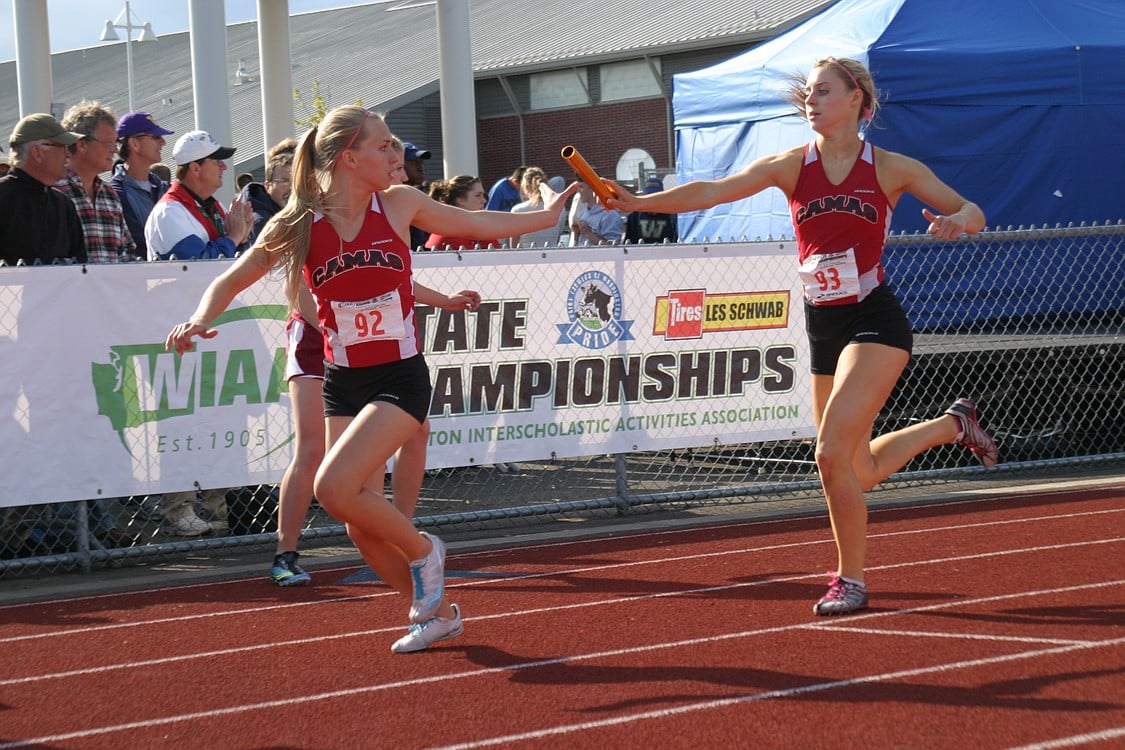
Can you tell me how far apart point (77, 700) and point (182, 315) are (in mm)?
3285

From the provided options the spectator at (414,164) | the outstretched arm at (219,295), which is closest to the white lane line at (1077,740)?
the outstretched arm at (219,295)

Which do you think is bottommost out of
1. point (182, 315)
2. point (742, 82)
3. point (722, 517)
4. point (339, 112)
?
point (722, 517)

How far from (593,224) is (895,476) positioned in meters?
4.62

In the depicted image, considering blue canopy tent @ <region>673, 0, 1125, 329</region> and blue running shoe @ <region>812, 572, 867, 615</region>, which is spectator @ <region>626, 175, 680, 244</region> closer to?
blue canopy tent @ <region>673, 0, 1125, 329</region>

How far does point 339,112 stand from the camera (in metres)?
5.45

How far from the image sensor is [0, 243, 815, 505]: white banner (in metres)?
7.71

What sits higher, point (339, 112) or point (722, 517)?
point (339, 112)

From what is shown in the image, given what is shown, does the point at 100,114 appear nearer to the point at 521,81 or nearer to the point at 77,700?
the point at 77,700

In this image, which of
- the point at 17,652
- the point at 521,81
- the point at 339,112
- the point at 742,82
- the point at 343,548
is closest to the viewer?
the point at 339,112

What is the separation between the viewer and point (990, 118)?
13.8 metres

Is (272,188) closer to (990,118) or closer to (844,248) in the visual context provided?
(844,248)

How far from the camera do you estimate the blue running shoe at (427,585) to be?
542 cm

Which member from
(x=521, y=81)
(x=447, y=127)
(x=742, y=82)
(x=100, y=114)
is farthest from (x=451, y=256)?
(x=521, y=81)

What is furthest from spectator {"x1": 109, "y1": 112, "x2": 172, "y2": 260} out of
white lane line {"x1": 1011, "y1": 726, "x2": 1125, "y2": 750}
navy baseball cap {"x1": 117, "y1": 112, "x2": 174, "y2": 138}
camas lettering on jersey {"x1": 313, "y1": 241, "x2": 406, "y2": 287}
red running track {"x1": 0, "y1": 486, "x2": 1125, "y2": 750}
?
white lane line {"x1": 1011, "y1": 726, "x2": 1125, "y2": 750}
